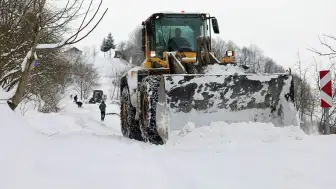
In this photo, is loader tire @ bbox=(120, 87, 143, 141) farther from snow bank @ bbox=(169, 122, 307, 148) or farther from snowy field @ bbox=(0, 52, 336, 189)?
snowy field @ bbox=(0, 52, 336, 189)

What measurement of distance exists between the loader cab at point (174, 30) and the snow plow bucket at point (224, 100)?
2153mm

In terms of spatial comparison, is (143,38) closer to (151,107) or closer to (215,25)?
(215,25)

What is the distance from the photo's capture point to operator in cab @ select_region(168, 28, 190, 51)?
8.49m

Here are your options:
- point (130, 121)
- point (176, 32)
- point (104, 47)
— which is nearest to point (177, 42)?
point (176, 32)

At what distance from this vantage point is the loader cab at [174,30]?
8.52 metres

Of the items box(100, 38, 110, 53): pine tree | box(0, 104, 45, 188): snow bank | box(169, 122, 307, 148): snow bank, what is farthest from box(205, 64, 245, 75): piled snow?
box(100, 38, 110, 53): pine tree

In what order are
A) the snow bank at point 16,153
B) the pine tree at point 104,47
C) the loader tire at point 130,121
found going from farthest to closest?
the pine tree at point 104,47 < the loader tire at point 130,121 < the snow bank at point 16,153

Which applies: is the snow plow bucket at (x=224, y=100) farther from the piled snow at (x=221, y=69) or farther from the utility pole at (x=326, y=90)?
the utility pole at (x=326, y=90)

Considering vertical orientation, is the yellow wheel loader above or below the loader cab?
below

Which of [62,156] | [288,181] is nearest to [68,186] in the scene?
[62,156]

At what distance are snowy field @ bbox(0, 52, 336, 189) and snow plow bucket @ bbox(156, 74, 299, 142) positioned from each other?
0.55 metres

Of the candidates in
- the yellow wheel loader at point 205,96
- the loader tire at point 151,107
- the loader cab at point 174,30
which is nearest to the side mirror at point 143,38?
the loader cab at point 174,30

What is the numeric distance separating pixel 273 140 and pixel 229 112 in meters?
0.92

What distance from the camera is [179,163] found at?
14.8 feet
